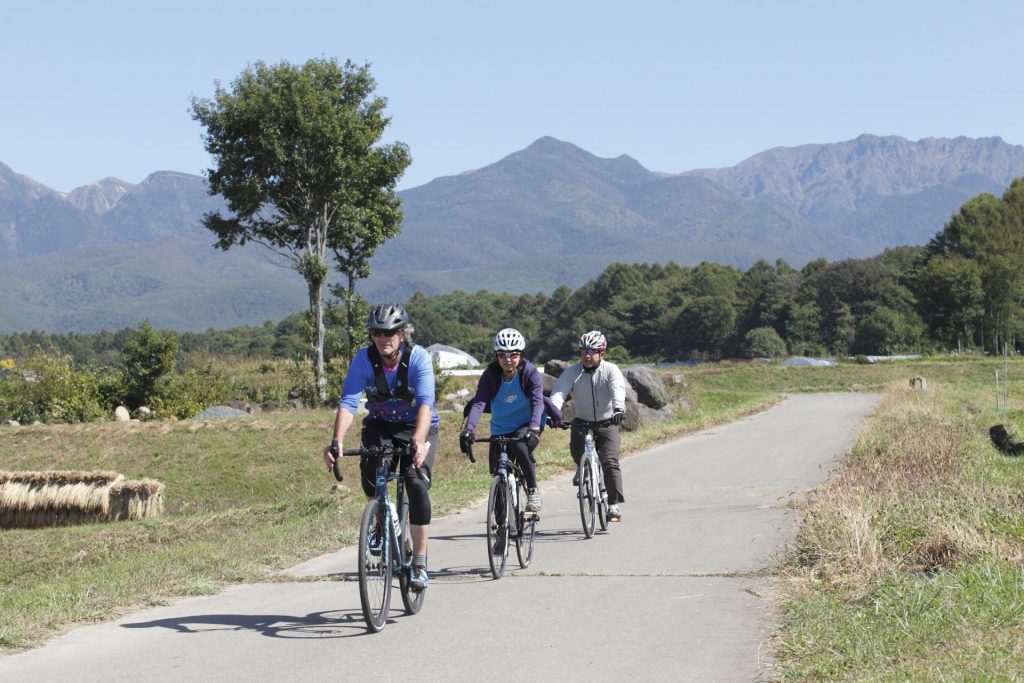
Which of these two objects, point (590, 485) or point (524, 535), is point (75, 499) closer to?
point (590, 485)

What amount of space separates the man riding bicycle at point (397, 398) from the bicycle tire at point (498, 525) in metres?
1.32

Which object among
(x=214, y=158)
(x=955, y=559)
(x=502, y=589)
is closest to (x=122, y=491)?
(x=502, y=589)

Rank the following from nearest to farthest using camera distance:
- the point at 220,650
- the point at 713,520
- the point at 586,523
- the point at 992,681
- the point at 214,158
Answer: the point at 992,681, the point at 220,650, the point at 586,523, the point at 713,520, the point at 214,158

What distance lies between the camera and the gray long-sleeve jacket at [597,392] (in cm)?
1196

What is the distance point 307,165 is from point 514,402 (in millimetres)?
28286

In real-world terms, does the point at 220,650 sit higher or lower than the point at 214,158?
lower

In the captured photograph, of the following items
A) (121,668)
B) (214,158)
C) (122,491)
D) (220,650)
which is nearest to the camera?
(121,668)

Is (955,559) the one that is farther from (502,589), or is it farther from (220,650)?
(220,650)

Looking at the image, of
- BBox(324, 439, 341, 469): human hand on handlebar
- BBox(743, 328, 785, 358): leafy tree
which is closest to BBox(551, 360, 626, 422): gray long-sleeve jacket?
BBox(324, 439, 341, 469): human hand on handlebar

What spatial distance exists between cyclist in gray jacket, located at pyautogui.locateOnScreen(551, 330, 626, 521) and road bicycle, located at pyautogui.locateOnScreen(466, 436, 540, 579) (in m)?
1.77

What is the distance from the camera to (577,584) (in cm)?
923

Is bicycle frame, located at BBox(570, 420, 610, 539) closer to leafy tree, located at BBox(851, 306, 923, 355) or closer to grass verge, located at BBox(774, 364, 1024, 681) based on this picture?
grass verge, located at BBox(774, 364, 1024, 681)

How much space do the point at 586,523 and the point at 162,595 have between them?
14.2 ft

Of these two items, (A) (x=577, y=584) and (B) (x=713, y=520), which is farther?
(B) (x=713, y=520)
